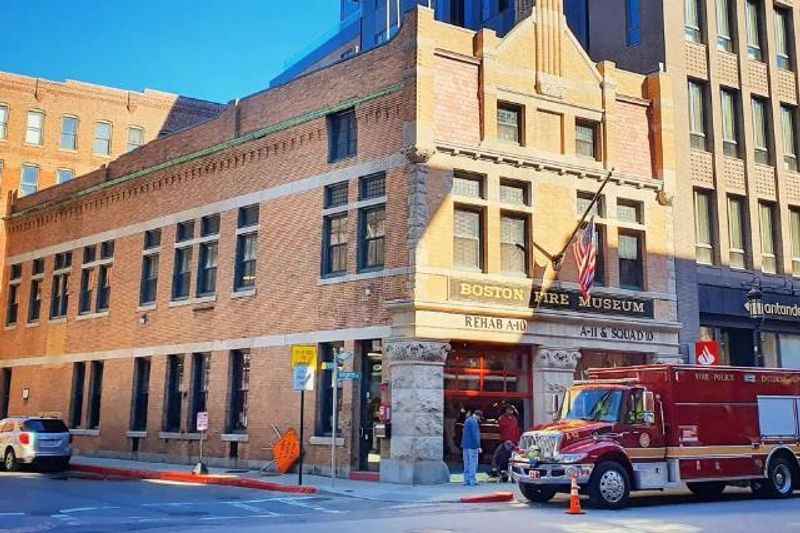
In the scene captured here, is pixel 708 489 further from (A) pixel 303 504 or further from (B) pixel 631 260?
(A) pixel 303 504

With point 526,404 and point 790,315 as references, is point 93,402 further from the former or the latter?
point 790,315

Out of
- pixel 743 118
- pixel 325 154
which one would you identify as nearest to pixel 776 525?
pixel 325 154

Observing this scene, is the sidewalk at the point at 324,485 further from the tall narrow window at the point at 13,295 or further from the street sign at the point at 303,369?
the tall narrow window at the point at 13,295

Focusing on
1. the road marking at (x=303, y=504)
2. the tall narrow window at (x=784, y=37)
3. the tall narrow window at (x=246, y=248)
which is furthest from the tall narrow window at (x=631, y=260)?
the road marking at (x=303, y=504)

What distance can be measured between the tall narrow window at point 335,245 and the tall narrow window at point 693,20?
48.3ft

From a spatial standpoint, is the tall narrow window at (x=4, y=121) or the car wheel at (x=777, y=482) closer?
the car wheel at (x=777, y=482)

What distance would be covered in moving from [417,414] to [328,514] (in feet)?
20.0

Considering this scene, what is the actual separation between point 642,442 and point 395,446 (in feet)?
22.5

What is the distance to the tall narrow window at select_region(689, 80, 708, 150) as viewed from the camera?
30.0 metres

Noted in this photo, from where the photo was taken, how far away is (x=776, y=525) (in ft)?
46.4

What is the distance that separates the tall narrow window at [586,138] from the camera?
27016mm

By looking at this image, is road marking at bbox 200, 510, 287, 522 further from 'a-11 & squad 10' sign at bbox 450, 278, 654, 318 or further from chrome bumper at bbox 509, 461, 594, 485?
'a-11 & squad 10' sign at bbox 450, 278, 654, 318

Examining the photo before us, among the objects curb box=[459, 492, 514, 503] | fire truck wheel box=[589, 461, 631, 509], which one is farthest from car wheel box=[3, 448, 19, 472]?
fire truck wheel box=[589, 461, 631, 509]

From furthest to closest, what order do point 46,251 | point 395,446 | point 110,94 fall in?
point 110,94, point 46,251, point 395,446
